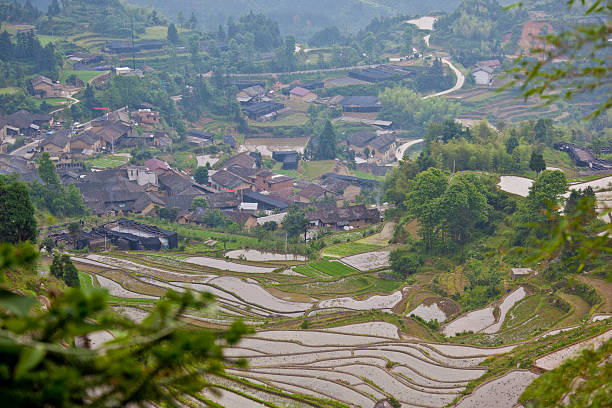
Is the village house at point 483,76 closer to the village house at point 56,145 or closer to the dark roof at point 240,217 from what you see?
the dark roof at point 240,217

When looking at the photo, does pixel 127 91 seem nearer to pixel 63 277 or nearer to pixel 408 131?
pixel 408 131

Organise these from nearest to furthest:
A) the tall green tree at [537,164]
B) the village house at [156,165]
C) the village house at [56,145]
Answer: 1. the tall green tree at [537,164]
2. the village house at [156,165]
3. the village house at [56,145]

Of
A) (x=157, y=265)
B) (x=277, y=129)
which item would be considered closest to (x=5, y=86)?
(x=277, y=129)

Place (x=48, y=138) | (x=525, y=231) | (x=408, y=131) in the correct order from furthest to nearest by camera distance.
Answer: (x=408, y=131)
(x=48, y=138)
(x=525, y=231)

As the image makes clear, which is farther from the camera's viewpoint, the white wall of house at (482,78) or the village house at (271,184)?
the white wall of house at (482,78)

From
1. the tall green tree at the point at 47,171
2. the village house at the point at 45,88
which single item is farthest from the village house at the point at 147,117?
the tall green tree at the point at 47,171

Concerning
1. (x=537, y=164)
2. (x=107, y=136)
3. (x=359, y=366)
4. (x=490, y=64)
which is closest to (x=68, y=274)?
(x=359, y=366)
